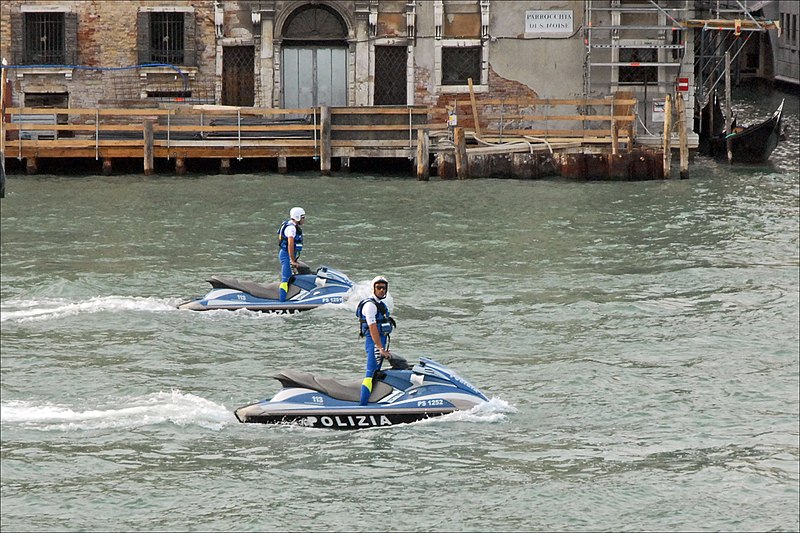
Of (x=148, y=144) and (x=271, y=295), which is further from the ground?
(x=148, y=144)

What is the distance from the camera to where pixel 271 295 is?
21766 mm

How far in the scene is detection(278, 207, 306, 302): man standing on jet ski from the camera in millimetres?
21328

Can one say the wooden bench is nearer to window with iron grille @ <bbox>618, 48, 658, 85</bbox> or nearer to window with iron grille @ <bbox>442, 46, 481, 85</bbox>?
window with iron grille @ <bbox>442, 46, 481, 85</bbox>

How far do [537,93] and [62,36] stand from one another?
39.9 ft

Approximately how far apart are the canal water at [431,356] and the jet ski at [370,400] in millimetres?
174

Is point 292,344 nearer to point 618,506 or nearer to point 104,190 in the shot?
point 618,506

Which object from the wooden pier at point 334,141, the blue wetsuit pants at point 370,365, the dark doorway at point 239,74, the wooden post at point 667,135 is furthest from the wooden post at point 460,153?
the blue wetsuit pants at point 370,365

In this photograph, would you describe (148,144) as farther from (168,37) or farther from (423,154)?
(423,154)

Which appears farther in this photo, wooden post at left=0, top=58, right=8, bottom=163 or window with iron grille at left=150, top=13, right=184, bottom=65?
window with iron grille at left=150, top=13, right=184, bottom=65

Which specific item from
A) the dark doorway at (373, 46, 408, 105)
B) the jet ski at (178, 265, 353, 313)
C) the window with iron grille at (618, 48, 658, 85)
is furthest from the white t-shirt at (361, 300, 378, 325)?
the window with iron grille at (618, 48, 658, 85)

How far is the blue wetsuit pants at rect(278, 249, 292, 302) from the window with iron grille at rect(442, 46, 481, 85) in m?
17.9

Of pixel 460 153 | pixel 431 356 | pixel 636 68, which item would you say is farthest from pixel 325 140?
pixel 431 356

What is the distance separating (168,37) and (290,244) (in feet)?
60.8

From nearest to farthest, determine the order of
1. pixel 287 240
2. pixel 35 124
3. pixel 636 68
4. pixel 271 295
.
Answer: pixel 287 240 → pixel 271 295 → pixel 35 124 → pixel 636 68
